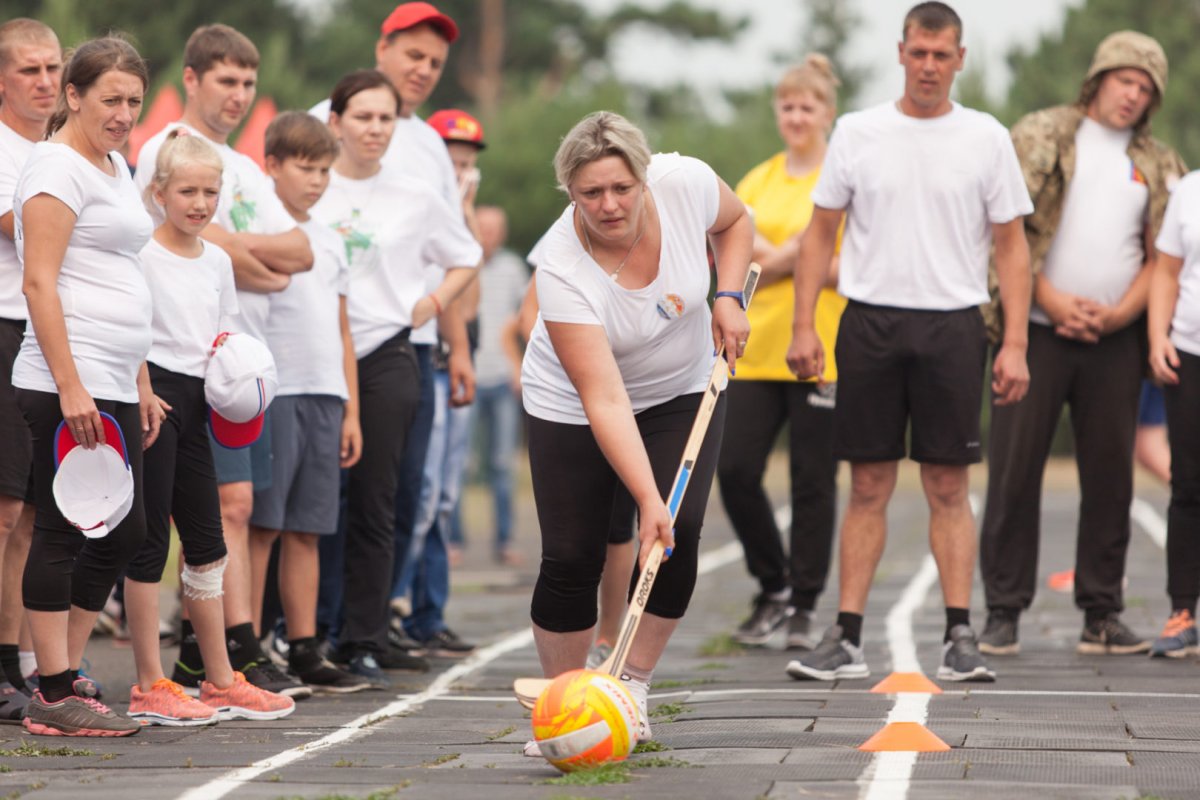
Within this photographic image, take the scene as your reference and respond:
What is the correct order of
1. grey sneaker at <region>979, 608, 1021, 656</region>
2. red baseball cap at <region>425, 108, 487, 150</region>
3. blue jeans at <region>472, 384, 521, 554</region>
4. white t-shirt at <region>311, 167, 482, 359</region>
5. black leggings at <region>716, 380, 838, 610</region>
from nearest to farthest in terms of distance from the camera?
1. white t-shirt at <region>311, 167, 482, 359</region>
2. grey sneaker at <region>979, 608, 1021, 656</region>
3. black leggings at <region>716, 380, 838, 610</region>
4. red baseball cap at <region>425, 108, 487, 150</region>
5. blue jeans at <region>472, 384, 521, 554</region>

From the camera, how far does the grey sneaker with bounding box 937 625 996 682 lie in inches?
273

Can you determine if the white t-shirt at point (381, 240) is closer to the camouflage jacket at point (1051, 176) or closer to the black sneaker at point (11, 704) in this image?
the black sneaker at point (11, 704)

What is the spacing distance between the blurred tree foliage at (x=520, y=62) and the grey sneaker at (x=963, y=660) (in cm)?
2083

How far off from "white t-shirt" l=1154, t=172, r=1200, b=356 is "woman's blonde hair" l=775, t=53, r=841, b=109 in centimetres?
168

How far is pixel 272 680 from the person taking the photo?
265 inches

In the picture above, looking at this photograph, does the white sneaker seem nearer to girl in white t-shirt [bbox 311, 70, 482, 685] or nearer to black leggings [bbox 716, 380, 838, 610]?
girl in white t-shirt [bbox 311, 70, 482, 685]

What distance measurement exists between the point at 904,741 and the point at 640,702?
0.77m

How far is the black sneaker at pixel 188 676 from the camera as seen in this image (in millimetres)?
6742

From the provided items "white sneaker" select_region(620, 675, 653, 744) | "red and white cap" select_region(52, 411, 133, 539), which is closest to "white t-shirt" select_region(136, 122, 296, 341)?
"red and white cap" select_region(52, 411, 133, 539)

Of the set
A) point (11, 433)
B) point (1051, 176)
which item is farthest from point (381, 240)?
point (1051, 176)

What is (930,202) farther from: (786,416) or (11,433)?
(11,433)

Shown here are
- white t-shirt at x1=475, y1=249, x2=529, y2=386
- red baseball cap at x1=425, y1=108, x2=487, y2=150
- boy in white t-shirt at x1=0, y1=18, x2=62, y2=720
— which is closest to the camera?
boy in white t-shirt at x1=0, y1=18, x2=62, y2=720

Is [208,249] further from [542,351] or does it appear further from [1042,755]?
[1042,755]

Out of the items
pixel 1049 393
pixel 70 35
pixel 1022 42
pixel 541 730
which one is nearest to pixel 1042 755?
pixel 541 730
